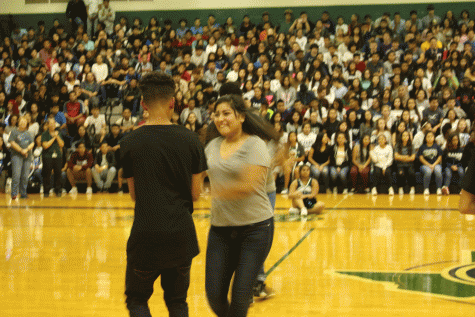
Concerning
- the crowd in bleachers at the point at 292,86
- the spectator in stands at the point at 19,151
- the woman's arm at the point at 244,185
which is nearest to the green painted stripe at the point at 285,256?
the woman's arm at the point at 244,185

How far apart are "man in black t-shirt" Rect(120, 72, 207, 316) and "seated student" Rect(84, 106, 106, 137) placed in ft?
39.0

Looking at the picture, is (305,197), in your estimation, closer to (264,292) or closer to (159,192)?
(264,292)

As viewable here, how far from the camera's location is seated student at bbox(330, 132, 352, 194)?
1294 centimetres

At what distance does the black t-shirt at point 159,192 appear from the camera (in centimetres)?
277

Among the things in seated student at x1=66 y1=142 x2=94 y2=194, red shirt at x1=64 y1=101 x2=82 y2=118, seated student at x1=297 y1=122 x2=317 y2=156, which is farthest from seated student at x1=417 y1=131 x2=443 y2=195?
red shirt at x1=64 y1=101 x2=82 y2=118

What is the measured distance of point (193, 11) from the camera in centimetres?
1970

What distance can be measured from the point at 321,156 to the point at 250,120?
9.63 metres

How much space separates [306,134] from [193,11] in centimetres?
826

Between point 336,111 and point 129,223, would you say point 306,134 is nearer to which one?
point 336,111

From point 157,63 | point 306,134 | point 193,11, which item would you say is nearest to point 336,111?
point 306,134

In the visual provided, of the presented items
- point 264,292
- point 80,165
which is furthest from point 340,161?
point 264,292

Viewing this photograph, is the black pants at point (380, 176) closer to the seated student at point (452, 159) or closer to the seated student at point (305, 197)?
the seated student at point (452, 159)

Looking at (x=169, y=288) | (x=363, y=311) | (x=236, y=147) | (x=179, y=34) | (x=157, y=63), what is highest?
(x=179, y=34)

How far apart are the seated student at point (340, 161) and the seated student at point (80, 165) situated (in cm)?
546
